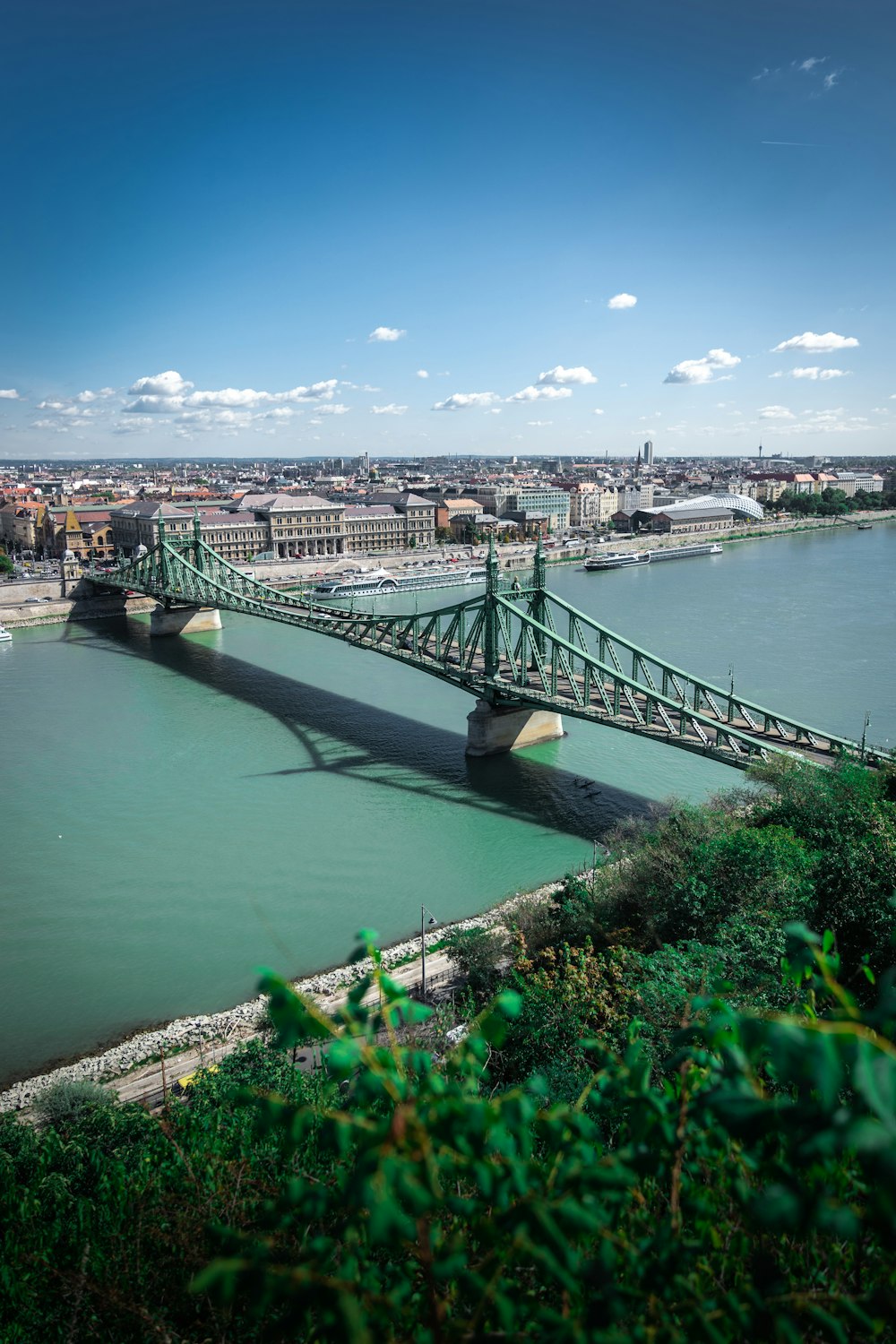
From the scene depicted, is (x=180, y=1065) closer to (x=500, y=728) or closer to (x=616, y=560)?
(x=500, y=728)

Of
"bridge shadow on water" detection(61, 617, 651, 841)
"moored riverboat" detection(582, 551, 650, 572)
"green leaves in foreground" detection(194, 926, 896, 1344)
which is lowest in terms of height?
"bridge shadow on water" detection(61, 617, 651, 841)

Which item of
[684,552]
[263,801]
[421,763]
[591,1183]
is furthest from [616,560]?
[591,1183]

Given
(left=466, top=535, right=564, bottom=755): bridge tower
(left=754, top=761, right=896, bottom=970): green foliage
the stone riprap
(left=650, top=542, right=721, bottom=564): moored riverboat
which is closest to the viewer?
(left=754, top=761, right=896, bottom=970): green foliage

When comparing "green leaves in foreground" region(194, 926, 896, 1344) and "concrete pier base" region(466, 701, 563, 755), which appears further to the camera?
"concrete pier base" region(466, 701, 563, 755)

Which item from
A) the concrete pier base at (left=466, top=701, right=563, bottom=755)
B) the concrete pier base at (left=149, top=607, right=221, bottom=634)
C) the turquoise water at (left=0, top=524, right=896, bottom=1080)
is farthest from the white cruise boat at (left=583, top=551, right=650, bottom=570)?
the concrete pier base at (left=466, top=701, right=563, bottom=755)

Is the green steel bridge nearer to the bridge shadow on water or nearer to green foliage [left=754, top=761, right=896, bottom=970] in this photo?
the bridge shadow on water

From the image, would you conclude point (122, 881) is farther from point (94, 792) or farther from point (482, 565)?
point (482, 565)

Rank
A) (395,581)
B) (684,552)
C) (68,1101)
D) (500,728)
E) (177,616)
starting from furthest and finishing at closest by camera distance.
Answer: (684,552) → (395,581) → (177,616) → (500,728) → (68,1101)

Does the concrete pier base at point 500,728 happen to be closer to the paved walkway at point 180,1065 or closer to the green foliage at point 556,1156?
the green foliage at point 556,1156
